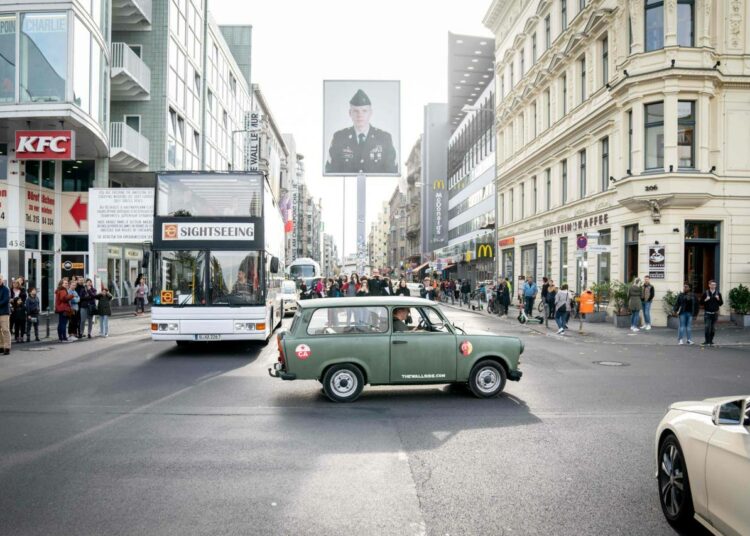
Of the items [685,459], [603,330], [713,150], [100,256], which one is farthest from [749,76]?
[100,256]

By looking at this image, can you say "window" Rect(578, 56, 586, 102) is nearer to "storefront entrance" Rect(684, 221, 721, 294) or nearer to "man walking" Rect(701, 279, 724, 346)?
"storefront entrance" Rect(684, 221, 721, 294)

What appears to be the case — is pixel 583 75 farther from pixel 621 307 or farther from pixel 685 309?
pixel 685 309

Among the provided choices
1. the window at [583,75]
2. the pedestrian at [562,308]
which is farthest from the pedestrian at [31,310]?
the window at [583,75]

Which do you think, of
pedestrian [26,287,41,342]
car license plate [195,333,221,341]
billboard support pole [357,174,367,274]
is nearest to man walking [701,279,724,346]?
billboard support pole [357,174,367,274]

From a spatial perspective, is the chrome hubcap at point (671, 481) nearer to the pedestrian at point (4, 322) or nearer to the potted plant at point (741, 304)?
the pedestrian at point (4, 322)

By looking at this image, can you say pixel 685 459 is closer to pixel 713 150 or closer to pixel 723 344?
pixel 723 344

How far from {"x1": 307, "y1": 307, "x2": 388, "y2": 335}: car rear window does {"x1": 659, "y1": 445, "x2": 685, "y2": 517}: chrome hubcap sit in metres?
4.87

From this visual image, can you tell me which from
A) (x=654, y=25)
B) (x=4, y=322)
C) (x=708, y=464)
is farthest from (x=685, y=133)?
(x=4, y=322)

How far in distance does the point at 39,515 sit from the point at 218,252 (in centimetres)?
951

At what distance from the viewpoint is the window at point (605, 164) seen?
26422 millimetres

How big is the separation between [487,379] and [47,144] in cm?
1973

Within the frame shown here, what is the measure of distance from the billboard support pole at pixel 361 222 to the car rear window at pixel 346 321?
13524mm

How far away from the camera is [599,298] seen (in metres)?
24.8

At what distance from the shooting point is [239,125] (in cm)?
5750
